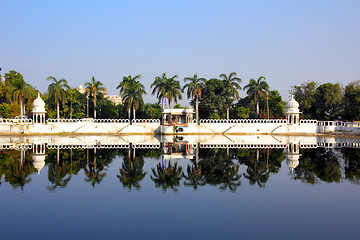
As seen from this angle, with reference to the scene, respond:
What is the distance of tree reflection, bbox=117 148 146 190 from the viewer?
79.9 ft

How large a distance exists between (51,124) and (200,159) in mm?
40165

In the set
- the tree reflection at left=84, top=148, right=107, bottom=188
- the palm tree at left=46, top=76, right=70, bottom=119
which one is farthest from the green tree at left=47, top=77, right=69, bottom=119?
the tree reflection at left=84, top=148, right=107, bottom=188

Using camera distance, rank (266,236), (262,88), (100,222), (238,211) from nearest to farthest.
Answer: (266,236)
(100,222)
(238,211)
(262,88)

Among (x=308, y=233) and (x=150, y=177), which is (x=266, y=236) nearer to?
(x=308, y=233)

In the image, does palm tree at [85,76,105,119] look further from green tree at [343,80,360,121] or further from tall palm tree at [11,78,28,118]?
green tree at [343,80,360,121]

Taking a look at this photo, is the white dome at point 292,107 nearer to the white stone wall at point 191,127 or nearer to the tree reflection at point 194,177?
the white stone wall at point 191,127

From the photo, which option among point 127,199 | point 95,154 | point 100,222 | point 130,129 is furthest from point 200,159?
point 130,129

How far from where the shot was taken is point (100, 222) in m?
16.3

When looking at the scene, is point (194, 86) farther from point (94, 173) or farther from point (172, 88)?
point (94, 173)

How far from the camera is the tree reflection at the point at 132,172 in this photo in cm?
2437

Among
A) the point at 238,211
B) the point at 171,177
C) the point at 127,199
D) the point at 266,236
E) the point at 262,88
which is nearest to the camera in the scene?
the point at 266,236

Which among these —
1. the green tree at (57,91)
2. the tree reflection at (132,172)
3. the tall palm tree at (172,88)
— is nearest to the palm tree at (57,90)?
the green tree at (57,91)

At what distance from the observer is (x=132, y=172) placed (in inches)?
1100

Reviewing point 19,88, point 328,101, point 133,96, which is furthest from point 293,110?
point 19,88
